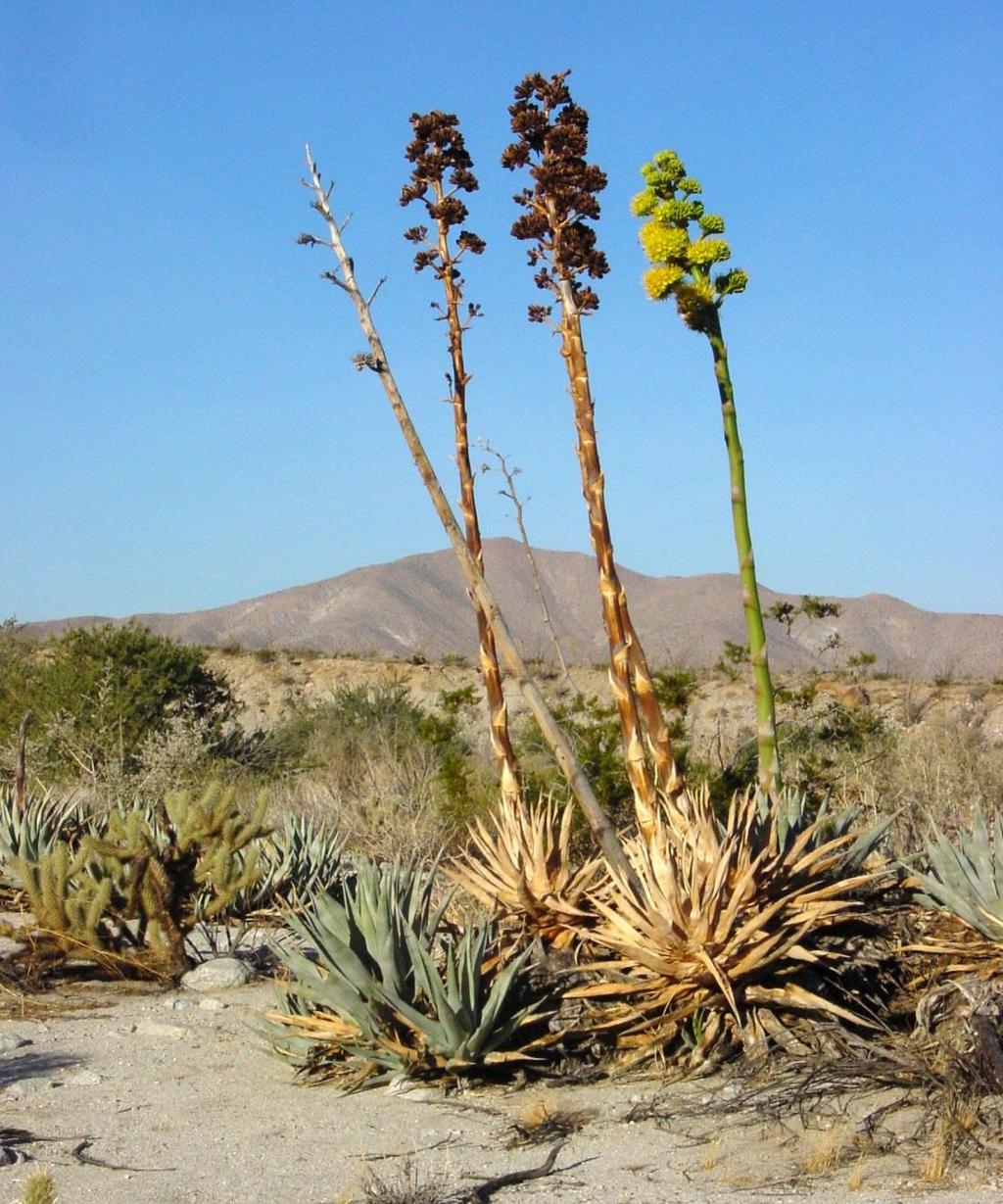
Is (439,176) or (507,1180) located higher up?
(439,176)

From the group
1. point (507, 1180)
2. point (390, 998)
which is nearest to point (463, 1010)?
point (390, 998)

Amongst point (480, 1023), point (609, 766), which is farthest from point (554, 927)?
point (609, 766)

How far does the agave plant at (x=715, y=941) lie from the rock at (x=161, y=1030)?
2020mm

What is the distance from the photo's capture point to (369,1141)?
436 cm

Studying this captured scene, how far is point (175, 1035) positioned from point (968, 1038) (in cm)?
339

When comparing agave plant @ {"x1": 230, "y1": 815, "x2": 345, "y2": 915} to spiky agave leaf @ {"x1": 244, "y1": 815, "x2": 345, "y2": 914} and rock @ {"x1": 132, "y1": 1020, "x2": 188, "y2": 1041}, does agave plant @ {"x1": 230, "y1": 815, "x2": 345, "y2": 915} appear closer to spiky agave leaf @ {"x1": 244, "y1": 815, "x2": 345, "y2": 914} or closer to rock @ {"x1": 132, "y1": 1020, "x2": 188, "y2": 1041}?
spiky agave leaf @ {"x1": 244, "y1": 815, "x2": 345, "y2": 914}

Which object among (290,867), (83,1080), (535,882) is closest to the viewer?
(83,1080)

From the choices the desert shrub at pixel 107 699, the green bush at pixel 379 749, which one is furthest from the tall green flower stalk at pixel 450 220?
the desert shrub at pixel 107 699

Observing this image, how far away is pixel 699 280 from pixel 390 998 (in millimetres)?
3262

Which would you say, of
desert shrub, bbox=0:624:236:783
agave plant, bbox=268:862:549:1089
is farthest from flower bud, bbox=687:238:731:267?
desert shrub, bbox=0:624:236:783

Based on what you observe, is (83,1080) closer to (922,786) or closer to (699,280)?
(699,280)

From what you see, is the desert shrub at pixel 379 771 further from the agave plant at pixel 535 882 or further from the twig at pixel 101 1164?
the twig at pixel 101 1164

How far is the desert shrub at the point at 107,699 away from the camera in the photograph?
1589cm

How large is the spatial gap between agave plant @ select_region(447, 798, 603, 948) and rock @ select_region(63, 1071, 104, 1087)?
1.61m
